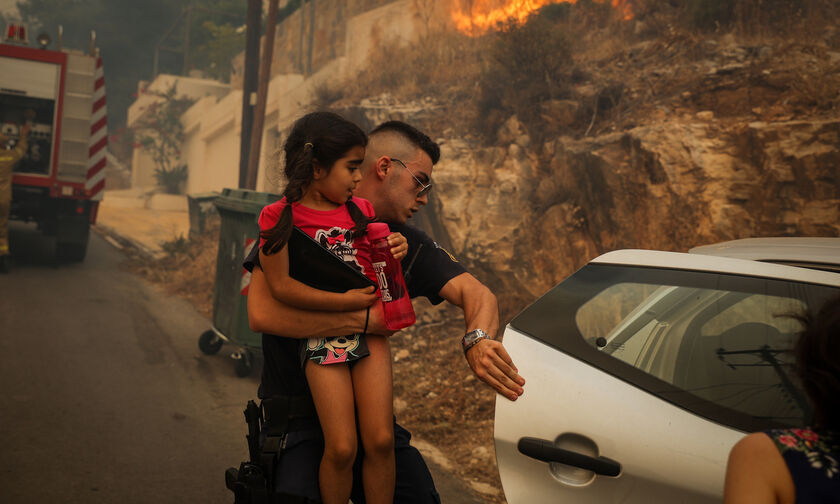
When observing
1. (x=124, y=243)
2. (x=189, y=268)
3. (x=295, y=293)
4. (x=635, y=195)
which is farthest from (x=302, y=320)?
(x=124, y=243)

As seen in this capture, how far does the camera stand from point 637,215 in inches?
263

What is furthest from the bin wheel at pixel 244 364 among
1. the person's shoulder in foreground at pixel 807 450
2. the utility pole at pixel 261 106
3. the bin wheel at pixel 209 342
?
the utility pole at pixel 261 106

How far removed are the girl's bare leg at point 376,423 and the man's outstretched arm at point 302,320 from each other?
10 cm

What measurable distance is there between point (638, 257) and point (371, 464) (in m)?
1.25

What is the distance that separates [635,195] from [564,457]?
499 centimetres

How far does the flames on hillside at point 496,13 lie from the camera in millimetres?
10821

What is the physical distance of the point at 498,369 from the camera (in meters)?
2.06

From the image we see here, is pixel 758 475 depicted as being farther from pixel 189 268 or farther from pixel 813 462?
pixel 189 268

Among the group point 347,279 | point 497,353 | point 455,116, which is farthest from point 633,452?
point 455,116

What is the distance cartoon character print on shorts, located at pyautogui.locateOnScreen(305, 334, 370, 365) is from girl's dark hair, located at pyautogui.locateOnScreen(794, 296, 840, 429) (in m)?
1.12

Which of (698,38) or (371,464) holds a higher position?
(698,38)

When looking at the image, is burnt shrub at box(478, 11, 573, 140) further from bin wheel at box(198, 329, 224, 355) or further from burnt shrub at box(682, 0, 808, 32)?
bin wheel at box(198, 329, 224, 355)

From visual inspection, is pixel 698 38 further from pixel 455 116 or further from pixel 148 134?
pixel 148 134

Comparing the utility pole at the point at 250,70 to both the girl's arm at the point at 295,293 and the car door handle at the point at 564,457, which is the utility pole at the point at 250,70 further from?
the car door handle at the point at 564,457
